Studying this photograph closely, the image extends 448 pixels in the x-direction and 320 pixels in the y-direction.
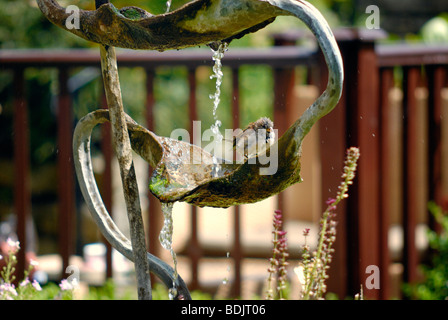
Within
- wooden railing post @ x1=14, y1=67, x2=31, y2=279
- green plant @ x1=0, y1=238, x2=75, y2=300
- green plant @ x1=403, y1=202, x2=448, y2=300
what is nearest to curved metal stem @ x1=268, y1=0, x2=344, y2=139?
green plant @ x1=0, y1=238, x2=75, y2=300

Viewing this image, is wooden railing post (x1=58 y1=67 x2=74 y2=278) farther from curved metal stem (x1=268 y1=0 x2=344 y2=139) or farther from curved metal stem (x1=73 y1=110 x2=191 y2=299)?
curved metal stem (x1=268 y1=0 x2=344 y2=139)

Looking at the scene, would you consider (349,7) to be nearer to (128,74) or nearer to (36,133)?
(128,74)

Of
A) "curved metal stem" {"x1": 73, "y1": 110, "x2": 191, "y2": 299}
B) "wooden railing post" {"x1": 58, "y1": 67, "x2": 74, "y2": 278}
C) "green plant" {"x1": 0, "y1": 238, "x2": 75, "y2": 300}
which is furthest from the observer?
"wooden railing post" {"x1": 58, "y1": 67, "x2": 74, "y2": 278}

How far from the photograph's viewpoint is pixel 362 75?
9.87ft

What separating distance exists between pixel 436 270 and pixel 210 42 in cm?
232

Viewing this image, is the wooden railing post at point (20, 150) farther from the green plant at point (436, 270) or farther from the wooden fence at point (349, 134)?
the green plant at point (436, 270)

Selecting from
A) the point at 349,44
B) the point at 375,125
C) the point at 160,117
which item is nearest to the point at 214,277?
the point at 375,125

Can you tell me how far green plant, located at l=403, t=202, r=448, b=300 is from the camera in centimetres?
306

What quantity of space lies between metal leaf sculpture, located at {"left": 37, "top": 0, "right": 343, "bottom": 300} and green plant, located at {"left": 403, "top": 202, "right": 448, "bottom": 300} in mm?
1937

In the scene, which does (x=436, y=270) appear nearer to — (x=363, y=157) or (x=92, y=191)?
(x=363, y=157)

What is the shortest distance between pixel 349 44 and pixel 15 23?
3713mm

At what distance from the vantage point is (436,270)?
3.19m
